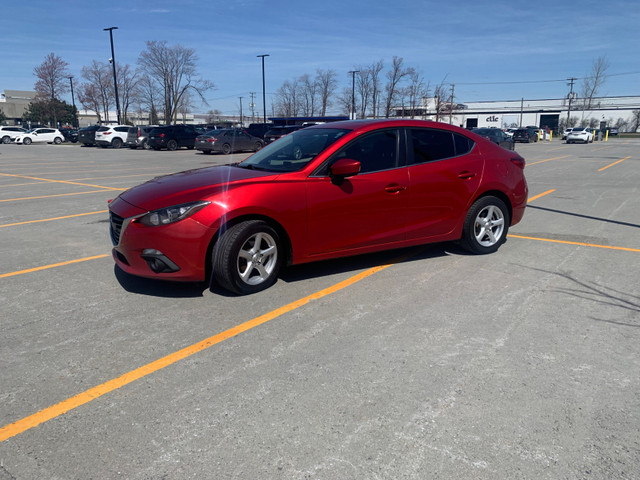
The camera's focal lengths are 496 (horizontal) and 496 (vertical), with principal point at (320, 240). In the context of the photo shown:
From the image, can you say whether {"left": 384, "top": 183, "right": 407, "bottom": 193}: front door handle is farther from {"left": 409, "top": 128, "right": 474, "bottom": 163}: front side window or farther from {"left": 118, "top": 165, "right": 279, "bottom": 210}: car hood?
{"left": 118, "top": 165, "right": 279, "bottom": 210}: car hood

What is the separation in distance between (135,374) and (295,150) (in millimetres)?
2977

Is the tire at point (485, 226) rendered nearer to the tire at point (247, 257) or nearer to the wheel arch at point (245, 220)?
the wheel arch at point (245, 220)

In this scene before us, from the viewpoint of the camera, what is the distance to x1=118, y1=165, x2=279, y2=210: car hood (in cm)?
438

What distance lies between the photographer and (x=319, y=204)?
15.7 ft

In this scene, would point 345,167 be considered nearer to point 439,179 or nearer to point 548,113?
point 439,179

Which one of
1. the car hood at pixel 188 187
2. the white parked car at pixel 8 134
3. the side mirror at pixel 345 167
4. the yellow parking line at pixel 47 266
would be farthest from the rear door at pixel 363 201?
the white parked car at pixel 8 134

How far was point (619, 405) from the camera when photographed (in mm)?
2898

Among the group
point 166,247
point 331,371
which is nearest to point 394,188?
point 166,247

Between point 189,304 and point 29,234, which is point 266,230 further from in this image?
point 29,234

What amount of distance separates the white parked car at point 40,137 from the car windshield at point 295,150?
150 ft

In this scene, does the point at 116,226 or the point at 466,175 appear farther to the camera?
the point at 466,175

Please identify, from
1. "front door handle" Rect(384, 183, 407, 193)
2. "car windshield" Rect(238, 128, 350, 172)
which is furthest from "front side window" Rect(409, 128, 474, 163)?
"car windshield" Rect(238, 128, 350, 172)

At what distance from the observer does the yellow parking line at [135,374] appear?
2.71 meters

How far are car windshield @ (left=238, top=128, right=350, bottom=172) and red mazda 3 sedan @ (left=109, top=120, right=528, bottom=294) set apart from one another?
0.02 metres
